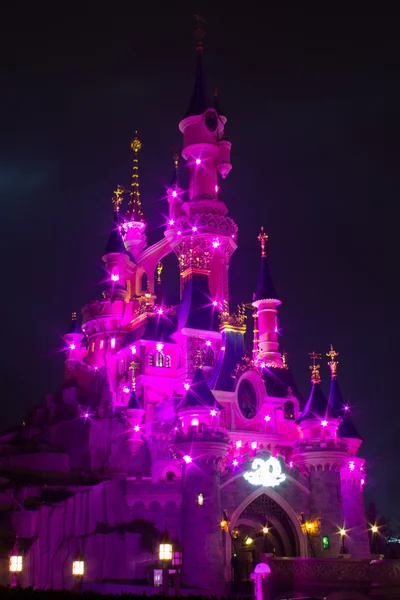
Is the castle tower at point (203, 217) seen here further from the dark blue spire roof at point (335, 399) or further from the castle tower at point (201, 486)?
the castle tower at point (201, 486)

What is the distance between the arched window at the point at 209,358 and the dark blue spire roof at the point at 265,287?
8.19 metres

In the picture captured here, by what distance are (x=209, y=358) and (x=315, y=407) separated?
8.15m

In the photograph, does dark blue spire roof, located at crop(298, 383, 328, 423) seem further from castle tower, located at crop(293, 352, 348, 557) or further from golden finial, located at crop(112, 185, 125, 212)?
golden finial, located at crop(112, 185, 125, 212)

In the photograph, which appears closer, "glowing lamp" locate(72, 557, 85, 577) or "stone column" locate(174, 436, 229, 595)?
"glowing lamp" locate(72, 557, 85, 577)

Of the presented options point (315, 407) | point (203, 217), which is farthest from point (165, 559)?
point (203, 217)

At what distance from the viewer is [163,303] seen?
5500 cm

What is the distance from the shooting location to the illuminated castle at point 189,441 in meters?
38.5

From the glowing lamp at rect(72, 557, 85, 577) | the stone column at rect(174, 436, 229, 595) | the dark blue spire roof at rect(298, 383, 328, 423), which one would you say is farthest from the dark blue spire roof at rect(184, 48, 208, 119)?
the glowing lamp at rect(72, 557, 85, 577)

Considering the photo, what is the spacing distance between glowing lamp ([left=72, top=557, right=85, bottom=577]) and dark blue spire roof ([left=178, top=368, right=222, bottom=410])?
981cm

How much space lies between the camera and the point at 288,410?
51531 millimetres

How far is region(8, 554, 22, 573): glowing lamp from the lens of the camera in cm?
3434

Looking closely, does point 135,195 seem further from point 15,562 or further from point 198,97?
point 15,562

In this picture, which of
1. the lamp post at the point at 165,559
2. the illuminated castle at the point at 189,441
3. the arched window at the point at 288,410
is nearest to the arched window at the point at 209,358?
the illuminated castle at the point at 189,441

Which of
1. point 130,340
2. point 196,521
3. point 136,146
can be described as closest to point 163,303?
point 130,340
